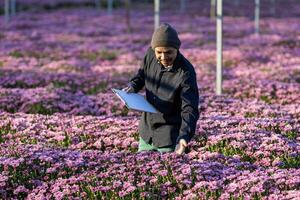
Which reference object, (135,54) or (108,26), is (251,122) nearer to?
(135,54)

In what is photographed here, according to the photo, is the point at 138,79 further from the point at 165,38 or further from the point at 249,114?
the point at 249,114

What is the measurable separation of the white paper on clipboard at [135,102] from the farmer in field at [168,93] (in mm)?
199

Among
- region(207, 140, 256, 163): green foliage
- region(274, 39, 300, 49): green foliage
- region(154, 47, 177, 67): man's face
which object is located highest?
region(154, 47, 177, 67): man's face

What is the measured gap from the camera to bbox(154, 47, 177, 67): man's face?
8.25 m

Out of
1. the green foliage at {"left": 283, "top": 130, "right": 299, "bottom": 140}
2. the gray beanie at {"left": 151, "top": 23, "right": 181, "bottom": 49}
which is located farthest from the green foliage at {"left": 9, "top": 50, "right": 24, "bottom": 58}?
the gray beanie at {"left": 151, "top": 23, "right": 181, "bottom": 49}

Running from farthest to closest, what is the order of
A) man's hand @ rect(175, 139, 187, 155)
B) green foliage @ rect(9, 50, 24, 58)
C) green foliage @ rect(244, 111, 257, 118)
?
1. green foliage @ rect(9, 50, 24, 58)
2. green foliage @ rect(244, 111, 257, 118)
3. man's hand @ rect(175, 139, 187, 155)

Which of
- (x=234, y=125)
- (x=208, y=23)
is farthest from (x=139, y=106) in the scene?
(x=208, y=23)

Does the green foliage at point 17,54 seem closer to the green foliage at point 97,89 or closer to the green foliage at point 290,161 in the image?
the green foliage at point 97,89

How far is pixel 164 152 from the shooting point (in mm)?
9219

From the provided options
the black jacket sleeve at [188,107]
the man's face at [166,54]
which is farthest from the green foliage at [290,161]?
the man's face at [166,54]

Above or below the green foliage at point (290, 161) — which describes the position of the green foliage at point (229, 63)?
below

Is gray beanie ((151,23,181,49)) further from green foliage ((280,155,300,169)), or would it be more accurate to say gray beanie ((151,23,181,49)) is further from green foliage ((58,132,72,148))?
green foliage ((58,132,72,148))

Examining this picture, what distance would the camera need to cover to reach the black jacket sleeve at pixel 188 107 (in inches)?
322

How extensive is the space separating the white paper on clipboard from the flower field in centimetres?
81
